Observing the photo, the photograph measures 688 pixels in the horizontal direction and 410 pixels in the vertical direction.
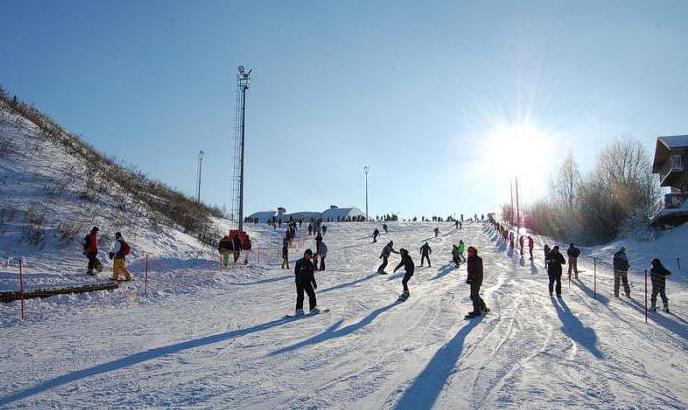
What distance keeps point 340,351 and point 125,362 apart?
11.1 ft

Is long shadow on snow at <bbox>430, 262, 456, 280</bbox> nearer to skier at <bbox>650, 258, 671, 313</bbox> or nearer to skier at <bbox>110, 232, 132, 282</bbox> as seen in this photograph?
skier at <bbox>650, 258, 671, 313</bbox>

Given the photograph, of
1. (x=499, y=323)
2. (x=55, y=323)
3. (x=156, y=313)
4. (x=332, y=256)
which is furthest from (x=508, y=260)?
(x=55, y=323)

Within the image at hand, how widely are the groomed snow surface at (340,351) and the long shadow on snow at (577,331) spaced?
61mm

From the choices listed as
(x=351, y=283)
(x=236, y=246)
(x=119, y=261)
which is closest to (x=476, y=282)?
(x=351, y=283)

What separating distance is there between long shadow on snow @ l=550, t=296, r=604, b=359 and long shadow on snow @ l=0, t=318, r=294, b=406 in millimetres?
6190

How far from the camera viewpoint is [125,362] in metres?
7.39

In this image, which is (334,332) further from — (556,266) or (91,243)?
(91,243)

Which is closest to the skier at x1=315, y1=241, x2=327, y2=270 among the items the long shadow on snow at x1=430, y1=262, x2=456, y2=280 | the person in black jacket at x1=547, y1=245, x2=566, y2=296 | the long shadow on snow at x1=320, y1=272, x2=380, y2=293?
the long shadow on snow at x1=320, y1=272, x2=380, y2=293

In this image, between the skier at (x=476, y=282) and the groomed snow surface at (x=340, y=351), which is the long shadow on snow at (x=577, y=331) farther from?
the skier at (x=476, y=282)

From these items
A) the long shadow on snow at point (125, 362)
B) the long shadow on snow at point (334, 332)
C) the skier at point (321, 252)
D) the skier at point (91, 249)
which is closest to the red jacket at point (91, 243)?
the skier at point (91, 249)

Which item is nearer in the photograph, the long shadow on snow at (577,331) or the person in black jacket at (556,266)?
the long shadow on snow at (577,331)

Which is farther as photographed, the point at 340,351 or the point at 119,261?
the point at 119,261

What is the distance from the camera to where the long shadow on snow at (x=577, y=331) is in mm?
8811

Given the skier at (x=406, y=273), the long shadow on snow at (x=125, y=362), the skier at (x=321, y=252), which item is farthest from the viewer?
the skier at (x=321, y=252)
